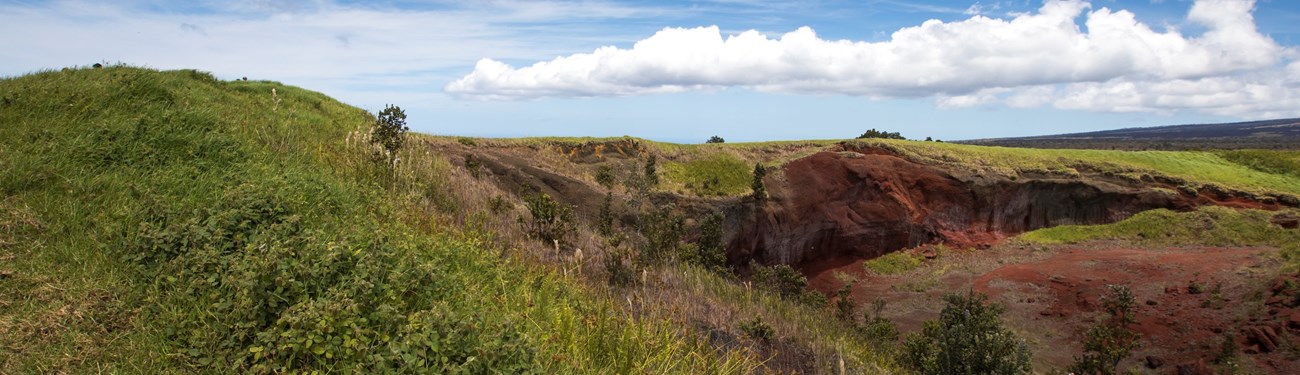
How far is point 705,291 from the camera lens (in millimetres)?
8430

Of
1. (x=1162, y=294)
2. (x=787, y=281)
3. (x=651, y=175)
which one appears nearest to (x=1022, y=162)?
(x=1162, y=294)

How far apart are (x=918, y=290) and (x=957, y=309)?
11159 mm

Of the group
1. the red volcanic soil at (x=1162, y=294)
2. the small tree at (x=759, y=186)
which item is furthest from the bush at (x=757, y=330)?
the small tree at (x=759, y=186)

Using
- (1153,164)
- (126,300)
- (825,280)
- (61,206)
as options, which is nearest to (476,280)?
(126,300)

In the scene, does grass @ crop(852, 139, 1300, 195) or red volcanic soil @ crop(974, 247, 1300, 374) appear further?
grass @ crop(852, 139, 1300, 195)

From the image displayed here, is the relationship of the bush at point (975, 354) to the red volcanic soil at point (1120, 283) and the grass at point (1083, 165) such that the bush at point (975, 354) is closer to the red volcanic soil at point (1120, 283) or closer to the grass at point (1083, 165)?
the red volcanic soil at point (1120, 283)

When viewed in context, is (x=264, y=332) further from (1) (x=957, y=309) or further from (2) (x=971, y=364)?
(1) (x=957, y=309)

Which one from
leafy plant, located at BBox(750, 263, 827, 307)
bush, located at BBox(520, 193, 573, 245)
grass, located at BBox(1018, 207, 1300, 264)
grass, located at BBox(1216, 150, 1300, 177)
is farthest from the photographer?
grass, located at BBox(1216, 150, 1300, 177)

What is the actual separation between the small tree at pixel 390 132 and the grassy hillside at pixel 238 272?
1.02 m

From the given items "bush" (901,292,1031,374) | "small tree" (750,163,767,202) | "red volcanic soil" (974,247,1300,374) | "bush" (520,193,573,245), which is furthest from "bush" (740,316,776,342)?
"small tree" (750,163,767,202)

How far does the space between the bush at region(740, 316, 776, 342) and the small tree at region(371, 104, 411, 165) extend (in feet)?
15.8

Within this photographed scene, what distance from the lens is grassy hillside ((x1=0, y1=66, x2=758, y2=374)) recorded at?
3582mm

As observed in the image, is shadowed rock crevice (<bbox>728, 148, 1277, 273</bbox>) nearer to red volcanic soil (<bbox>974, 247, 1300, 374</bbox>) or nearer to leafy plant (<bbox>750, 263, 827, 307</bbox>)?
red volcanic soil (<bbox>974, 247, 1300, 374</bbox>)

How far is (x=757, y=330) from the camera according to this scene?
6.70 m
